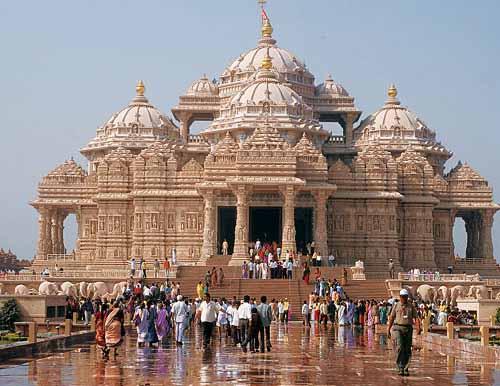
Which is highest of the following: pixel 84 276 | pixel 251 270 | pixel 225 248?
pixel 225 248

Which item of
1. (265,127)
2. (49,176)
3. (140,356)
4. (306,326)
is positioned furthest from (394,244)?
(140,356)

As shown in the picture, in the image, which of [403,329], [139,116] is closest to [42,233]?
[139,116]

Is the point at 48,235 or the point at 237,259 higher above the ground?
the point at 48,235

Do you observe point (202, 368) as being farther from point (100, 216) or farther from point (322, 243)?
point (100, 216)

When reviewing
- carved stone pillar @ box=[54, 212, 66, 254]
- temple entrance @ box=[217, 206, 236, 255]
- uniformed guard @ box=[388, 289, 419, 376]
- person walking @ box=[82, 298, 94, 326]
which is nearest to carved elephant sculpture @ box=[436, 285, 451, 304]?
temple entrance @ box=[217, 206, 236, 255]

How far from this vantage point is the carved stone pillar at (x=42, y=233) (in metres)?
82.3

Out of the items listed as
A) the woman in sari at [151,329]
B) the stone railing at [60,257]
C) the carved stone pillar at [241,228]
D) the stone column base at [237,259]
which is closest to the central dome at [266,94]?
the carved stone pillar at [241,228]

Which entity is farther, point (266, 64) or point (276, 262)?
point (266, 64)

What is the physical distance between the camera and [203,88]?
90688 mm

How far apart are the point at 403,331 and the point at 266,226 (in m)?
55.1

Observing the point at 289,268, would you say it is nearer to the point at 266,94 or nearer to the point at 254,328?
the point at 266,94

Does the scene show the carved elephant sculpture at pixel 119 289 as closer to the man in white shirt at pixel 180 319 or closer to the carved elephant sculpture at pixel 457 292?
the carved elephant sculpture at pixel 457 292

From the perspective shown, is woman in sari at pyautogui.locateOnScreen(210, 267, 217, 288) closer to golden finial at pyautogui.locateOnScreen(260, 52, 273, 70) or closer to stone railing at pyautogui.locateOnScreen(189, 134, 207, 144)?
golden finial at pyautogui.locateOnScreen(260, 52, 273, 70)

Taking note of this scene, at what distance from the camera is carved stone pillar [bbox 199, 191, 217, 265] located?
71.0m
